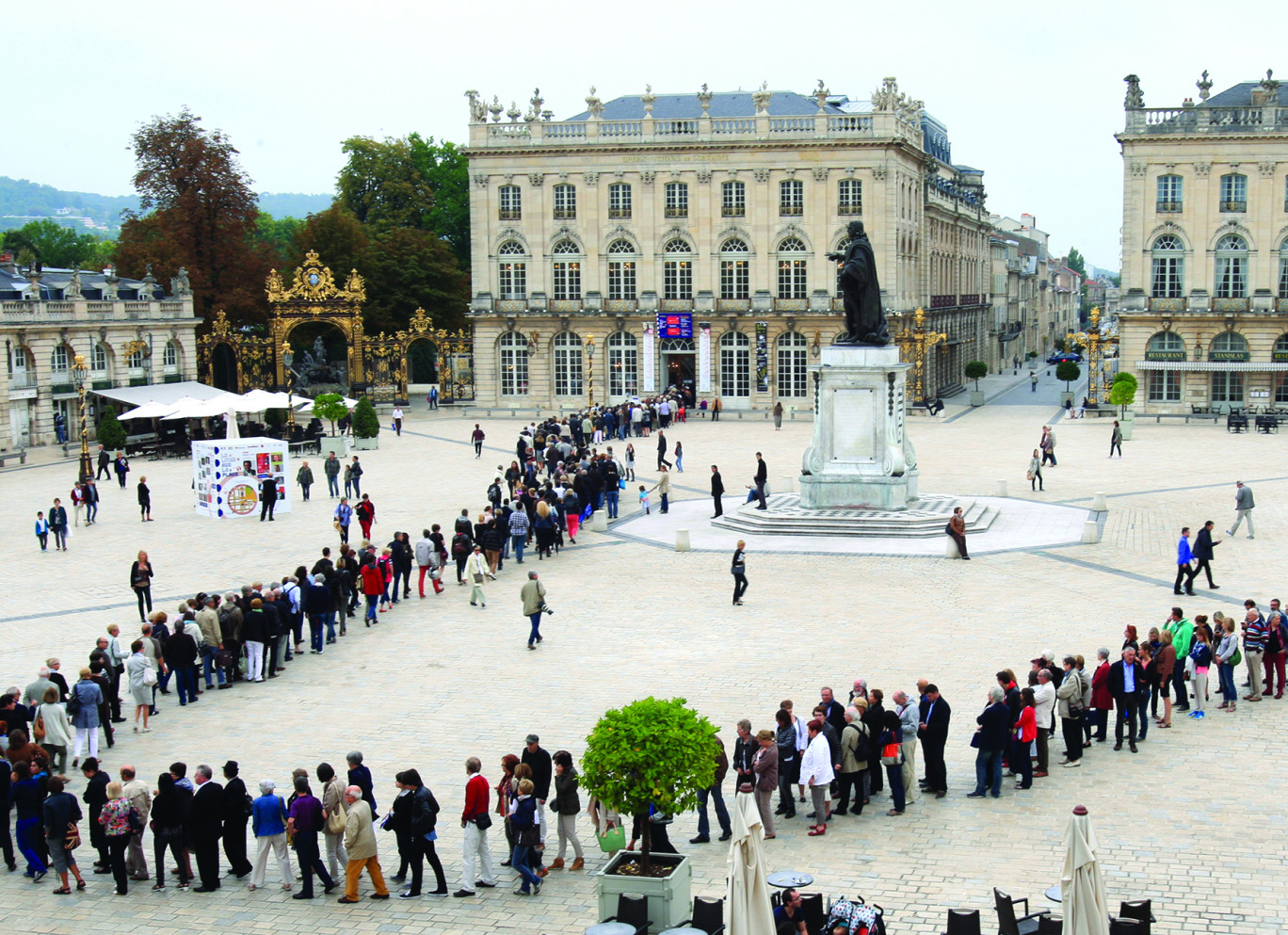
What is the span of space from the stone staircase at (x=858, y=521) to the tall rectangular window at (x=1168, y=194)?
32.1 m

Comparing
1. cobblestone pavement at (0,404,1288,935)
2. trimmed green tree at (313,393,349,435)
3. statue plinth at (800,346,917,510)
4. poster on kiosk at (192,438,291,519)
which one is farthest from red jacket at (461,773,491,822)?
trimmed green tree at (313,393,349,435)

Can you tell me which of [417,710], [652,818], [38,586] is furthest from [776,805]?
[38,586]

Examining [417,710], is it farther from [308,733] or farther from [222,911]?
[222,911]

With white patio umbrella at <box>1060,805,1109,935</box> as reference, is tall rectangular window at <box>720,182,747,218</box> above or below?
above

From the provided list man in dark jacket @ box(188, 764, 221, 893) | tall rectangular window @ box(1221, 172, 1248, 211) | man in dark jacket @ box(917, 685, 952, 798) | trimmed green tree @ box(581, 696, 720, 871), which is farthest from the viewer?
tall rectangular window @ box(1221, 172, 1248, 211)

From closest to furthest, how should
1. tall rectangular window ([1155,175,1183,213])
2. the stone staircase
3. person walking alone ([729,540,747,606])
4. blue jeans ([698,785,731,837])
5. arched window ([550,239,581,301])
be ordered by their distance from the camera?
blue jeans ([698,785,731,837]) → person walking alone ([729,540,747,606]) → the stone staircase → tall rectangular window ([1155,175,1183,213]) → arched window ([550,239,581,301])

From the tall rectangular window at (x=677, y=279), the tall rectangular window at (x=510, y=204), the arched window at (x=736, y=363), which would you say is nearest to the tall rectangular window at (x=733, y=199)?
the tall rectangular window at (x=677, y=279)

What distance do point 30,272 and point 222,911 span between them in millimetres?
49005

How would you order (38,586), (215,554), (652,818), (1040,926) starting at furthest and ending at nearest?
(215,554)
(38,586)
(652,818)
(1040,926)

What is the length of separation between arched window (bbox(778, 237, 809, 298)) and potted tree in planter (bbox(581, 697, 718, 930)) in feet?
176

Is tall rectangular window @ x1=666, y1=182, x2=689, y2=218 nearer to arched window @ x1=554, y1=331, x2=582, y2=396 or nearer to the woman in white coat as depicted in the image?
arched window @ x1=554, y1=331, x2=582, y2=396

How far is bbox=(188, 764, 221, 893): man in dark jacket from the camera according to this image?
13.4m

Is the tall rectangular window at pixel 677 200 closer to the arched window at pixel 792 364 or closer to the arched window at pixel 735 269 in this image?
the arched window at pixel 735 269

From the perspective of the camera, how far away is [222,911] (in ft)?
42.5
